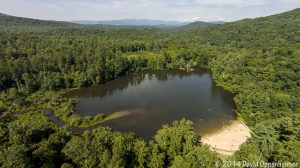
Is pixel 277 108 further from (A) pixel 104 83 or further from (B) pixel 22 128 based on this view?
(A) pixel 104 83

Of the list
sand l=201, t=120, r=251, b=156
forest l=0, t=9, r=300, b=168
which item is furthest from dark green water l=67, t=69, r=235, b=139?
forest l=0, t=9, r=300, b=168

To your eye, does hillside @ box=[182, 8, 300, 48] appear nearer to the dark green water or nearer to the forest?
the forest

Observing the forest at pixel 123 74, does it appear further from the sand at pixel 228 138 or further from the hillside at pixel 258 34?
the sand at pixel 228 138

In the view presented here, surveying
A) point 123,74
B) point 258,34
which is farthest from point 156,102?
point 258,34

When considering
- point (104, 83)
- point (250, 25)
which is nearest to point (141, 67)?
point (104, 83)

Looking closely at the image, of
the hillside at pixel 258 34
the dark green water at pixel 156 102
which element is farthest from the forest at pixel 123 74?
the dark green water at pixel 156 102
